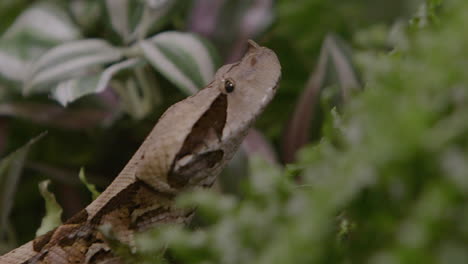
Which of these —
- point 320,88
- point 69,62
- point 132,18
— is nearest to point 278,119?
point 320,88

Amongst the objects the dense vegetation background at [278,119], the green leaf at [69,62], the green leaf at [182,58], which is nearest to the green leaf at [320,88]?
the dense vegetation background at [278,119]

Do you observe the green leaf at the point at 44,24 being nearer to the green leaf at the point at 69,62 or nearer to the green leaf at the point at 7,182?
the green leaf at the point at 69,62

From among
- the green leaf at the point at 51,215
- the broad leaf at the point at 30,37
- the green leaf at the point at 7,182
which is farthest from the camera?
the broad leaf at the point at 30,37

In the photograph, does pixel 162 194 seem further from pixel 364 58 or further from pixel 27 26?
pixel 27 26

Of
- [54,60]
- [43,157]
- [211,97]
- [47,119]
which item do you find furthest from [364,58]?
[43,157]

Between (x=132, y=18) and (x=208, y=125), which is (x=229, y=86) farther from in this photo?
(x=132, y=18)
